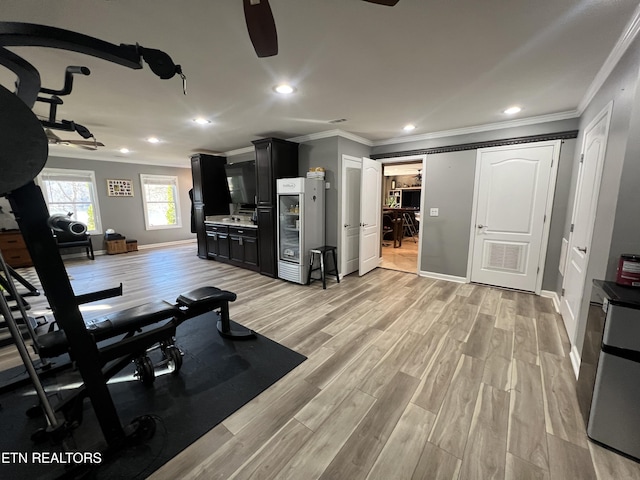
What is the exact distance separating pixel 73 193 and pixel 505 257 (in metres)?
9.10

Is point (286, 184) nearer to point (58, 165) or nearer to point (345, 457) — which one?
point (345, 457)

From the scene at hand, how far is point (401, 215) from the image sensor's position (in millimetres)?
7660

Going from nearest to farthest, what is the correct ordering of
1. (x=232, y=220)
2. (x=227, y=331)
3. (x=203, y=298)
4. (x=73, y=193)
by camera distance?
(x=203, y=298) < (x=227, y=331) < (x=232, y=220) < (x=73, y=193)

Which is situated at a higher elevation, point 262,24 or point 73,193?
point 262,24

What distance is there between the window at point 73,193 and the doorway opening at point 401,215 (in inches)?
280

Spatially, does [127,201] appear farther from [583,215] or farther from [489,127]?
[583,215]

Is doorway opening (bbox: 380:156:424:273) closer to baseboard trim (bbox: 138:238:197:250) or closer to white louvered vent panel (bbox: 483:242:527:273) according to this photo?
white louvered vent panel (bbox: 483:242:527:273)

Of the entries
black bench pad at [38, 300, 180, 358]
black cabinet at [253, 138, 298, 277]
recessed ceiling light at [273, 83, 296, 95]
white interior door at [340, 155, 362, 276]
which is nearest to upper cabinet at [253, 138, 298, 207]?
black cabinet at [253, 138, 298, 277]

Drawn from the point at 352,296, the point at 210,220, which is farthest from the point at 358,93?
the point at 210,220

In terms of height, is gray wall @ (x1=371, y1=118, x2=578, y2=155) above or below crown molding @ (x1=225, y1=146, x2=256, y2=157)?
below

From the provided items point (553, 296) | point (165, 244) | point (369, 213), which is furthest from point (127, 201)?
point (553, 296)

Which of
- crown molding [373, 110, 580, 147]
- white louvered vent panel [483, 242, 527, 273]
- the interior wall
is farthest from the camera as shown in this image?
white louvered vent panel [483, 242, 527, 273]

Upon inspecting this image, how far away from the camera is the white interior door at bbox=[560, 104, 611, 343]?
7.00ft

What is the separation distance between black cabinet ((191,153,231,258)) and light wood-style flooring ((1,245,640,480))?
273 centimetres
